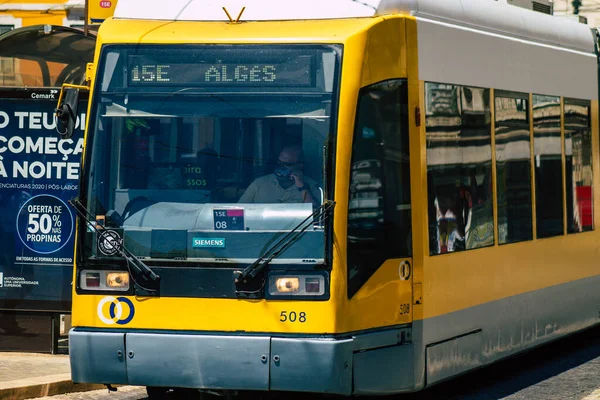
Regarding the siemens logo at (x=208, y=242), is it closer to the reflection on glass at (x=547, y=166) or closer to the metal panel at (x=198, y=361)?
the metal panel at (x=198, y=361)

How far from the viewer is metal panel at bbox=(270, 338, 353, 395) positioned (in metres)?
8.95

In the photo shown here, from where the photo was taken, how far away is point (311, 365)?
8.97m

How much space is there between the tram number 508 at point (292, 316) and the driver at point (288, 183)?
679mm

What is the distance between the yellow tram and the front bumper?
0.01m

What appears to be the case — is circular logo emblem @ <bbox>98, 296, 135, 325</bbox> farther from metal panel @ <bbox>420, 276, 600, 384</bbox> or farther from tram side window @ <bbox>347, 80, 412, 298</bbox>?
metal panel @ <bbox>420, 276, 600, 384</bbox>

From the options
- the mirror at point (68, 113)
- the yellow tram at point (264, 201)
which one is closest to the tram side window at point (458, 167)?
the yellow tram at point (264, 201)

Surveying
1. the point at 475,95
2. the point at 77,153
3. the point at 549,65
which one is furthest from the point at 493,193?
the point at 77,153

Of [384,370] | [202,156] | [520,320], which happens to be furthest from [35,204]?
[384,370]

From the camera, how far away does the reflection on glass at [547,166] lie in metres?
12.1

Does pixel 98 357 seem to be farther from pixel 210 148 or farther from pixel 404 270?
pixel 404 270

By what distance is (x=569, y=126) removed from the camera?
1303 cm

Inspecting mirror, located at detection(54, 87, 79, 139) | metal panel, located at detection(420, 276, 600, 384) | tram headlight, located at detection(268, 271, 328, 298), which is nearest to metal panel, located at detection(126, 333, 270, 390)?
tram headlight, located at detection(268, 271, 328, 298)

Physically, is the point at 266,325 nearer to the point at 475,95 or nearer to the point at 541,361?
the point at 475,95

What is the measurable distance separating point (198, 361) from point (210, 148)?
1336 mm
